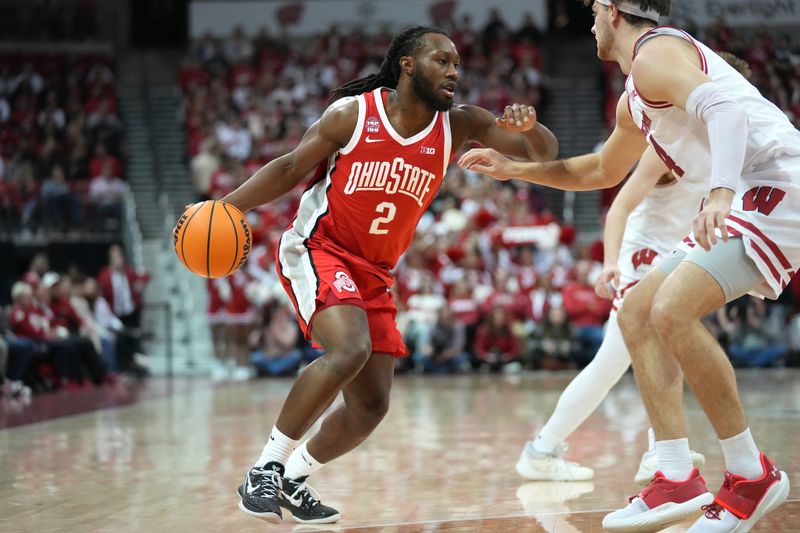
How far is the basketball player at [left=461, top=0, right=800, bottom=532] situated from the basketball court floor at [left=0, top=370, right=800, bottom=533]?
535mm

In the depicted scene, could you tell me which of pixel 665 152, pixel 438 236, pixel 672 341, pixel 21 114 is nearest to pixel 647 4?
pixel 665 152

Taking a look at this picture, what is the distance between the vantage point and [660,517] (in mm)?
4215

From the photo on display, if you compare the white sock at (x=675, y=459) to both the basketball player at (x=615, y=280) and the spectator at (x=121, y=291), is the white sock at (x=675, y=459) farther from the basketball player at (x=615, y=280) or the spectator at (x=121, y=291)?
the spectator at (x=121, y=291)

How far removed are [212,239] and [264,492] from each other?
1165 mm

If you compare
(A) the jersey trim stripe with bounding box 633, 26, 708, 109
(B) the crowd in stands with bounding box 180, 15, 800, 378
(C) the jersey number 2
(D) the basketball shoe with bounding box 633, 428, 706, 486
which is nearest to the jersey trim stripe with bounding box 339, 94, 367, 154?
(C) the jersey number 2

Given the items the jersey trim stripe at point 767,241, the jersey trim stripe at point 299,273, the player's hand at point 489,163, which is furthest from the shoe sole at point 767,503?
the jersey trim stripe at point 299,273

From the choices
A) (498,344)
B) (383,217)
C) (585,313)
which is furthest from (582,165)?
(498,344)

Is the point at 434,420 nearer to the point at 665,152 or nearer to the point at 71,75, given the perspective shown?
the point at 665,152

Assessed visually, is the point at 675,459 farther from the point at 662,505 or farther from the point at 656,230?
the point at 656,230

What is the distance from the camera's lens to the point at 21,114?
21.0 meters

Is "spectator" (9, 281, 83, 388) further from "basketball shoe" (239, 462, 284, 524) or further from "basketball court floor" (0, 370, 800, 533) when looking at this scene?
"basketball shoe" (239, 462, 284, 524)

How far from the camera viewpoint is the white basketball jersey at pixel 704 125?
4.20m

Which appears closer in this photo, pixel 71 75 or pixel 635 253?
pixel 635 253

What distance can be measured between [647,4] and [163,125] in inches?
755
